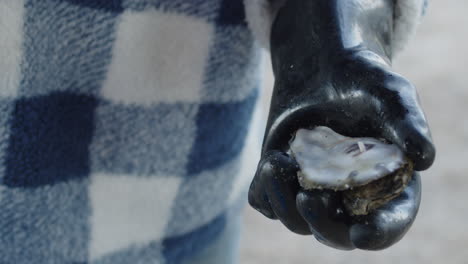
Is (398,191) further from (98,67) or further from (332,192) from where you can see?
(98,67)

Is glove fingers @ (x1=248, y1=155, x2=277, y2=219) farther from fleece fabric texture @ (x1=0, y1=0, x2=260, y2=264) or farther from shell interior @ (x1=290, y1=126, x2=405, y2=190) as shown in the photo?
fleece fabric texture @ (x1=0, y1=0, x2=260, y2=264)

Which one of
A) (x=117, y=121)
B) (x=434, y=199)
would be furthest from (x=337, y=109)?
(x=434, y=199)

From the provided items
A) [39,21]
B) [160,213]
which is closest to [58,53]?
[39,21]

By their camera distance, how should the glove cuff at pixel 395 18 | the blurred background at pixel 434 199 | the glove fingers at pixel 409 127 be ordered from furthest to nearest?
the blurred background at pixel 434 199 < the glove cuff at pixel 395 18 < the glove fingers at pixel 409 127

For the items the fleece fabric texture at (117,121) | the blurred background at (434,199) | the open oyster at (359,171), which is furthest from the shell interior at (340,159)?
the blurred background at (434,199)

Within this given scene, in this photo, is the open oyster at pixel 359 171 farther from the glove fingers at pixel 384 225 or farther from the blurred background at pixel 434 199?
the blurred background at pixel 434 199


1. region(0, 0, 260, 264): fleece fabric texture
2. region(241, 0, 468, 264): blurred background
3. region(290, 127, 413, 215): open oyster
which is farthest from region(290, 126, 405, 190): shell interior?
region(241, 0, 468, 264): blurred background

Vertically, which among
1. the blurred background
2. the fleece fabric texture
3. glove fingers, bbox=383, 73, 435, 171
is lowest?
the blurred background
